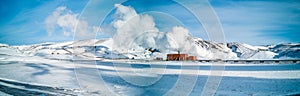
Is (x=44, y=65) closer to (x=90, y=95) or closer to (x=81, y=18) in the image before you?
(x=81, y=18)

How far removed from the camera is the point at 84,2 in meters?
10.4

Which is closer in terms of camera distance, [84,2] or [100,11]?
[100,11]

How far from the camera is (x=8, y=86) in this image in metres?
8.44

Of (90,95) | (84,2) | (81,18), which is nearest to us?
(90,95)

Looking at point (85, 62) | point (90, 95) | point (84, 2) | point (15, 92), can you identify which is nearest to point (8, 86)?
point (15, 92)

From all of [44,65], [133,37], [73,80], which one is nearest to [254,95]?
[133,37]

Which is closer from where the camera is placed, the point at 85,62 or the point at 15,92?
the point at 15,92

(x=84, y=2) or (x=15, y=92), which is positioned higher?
(x=84, y=2)

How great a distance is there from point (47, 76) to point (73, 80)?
Answer: 1435mm

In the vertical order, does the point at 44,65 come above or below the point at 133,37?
below

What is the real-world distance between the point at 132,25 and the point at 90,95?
166 inches

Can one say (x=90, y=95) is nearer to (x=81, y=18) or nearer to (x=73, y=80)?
(x=73, y=80)

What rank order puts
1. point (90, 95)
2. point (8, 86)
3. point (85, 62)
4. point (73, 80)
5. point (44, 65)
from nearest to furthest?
point (90, 95)
point (8, 86)
point (73, 80)
point (44, 65)
point (85, 62)

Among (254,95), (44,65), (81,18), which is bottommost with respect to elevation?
(254,95)
